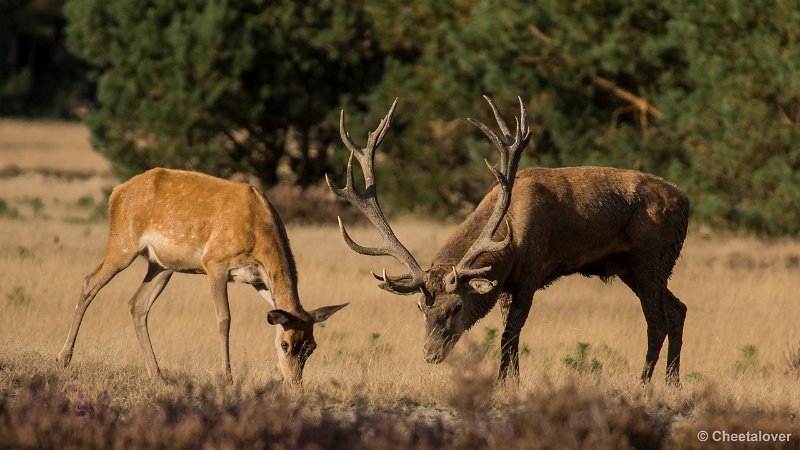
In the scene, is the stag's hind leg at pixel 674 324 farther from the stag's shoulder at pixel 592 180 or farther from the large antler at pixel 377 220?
the large antler at pixel 377 220

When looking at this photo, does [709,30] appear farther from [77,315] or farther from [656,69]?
[77,315]

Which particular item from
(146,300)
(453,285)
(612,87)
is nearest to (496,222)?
(453,285)

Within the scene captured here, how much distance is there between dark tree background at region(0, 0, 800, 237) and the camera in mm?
19625

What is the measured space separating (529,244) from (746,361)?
2.65 m

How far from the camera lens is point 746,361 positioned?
461 inches

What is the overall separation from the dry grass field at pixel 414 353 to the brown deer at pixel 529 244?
15.8 inches

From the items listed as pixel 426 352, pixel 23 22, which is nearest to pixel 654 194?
pixel 426 352

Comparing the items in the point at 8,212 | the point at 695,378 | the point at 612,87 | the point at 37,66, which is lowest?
the point at 37,66

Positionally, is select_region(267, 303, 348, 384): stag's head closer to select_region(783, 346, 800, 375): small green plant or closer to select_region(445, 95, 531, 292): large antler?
select_region(445, 95, 531, 292): large antler

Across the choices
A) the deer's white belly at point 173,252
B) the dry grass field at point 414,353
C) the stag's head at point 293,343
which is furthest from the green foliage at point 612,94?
the stag's head at point 293,343

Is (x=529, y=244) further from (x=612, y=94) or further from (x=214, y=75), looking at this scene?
(x=214, y=75)

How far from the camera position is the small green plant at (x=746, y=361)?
37.6 feet

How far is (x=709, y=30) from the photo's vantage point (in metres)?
19.6

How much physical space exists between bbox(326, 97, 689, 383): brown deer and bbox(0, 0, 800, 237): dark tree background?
28.0 ft
